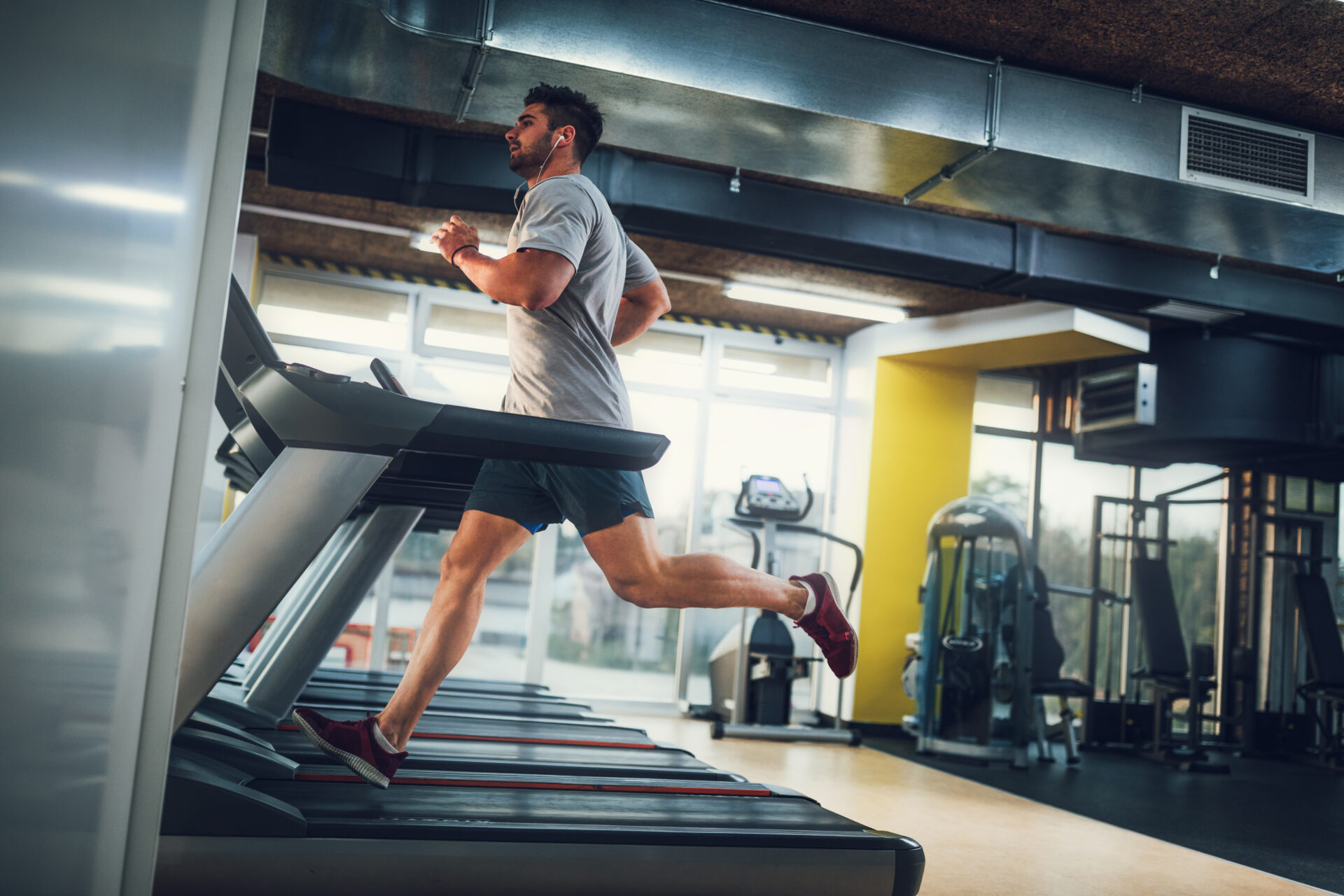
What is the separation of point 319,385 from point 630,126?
2.23m

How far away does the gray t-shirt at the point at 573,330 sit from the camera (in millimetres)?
1910

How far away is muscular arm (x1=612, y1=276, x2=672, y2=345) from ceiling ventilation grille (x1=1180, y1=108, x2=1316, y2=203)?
216cm

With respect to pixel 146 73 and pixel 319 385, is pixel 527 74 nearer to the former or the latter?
pixel 319 385

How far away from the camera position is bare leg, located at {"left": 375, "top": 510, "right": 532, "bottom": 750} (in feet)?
5.97

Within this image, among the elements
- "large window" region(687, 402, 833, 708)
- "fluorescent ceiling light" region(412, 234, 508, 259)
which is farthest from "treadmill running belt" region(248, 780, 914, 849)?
"large window" region(687, 402, 833, 708)

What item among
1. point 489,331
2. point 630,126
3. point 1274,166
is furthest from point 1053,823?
point 489,331

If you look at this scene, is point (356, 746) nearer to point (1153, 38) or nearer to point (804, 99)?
point (804, 99)

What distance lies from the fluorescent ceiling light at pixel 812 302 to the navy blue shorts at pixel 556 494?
424 cm

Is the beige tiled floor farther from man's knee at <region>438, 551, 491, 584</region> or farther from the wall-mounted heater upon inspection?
the wall-mounted heater

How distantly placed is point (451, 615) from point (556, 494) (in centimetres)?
29

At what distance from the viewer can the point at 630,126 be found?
338 centimetres

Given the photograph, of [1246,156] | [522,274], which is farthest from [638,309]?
[1246,156]

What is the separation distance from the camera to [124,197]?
0.75 metres

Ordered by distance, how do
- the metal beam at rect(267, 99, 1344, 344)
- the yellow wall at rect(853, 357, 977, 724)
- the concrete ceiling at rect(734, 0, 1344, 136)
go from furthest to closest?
1. the yellow wall at rect(853, 357, 977, 724)
2. the metal beam at rect(267, 99, 1344, 344)
3. the concrete ceiling at rect(734, 0, 1344, 136)
